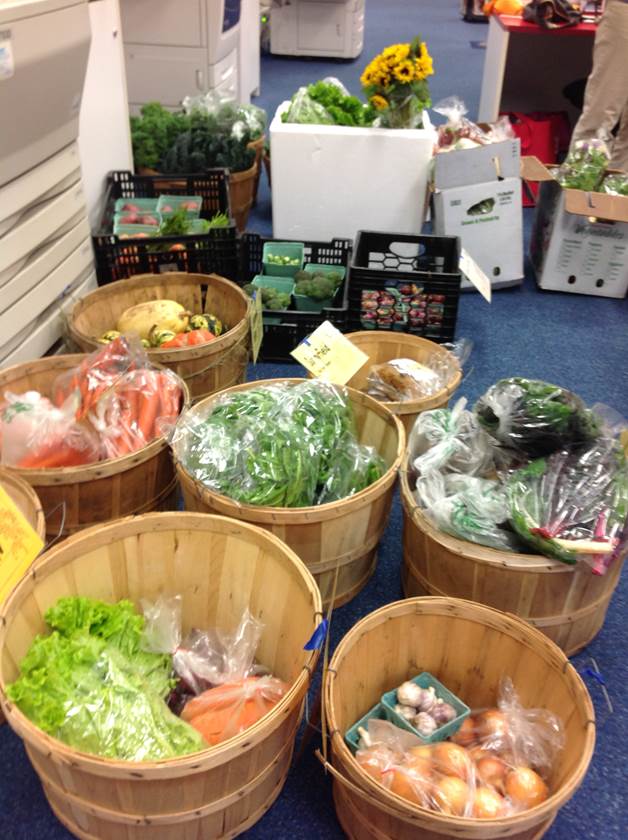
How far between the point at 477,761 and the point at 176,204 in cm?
257

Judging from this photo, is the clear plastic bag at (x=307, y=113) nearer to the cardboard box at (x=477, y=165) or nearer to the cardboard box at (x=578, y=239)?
the cardboard box at (x=477, y=165)

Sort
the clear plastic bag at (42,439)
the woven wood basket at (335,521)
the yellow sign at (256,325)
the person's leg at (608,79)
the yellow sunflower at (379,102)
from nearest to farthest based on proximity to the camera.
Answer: the woven wood basket at (335,521) → the clear plastic bag at (42,439) → the yellow sign at (256,325) → the yellow sunflower at (379,102) → the person's leg at (608,79)

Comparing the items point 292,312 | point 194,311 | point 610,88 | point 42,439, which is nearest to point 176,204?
point 194,311

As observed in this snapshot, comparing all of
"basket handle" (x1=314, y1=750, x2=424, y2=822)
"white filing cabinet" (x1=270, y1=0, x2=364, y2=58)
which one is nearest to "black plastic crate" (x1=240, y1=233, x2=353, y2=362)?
"basket handle" (x1=314, y1=750, x2=424, y2=822)

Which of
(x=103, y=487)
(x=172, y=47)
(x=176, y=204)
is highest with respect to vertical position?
(x=172, y=47)

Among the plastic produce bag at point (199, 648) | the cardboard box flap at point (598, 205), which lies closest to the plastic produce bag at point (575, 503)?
the plastic produce bag at point (199, 648)

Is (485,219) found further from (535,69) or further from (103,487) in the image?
(535,69)

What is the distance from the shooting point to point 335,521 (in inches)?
63.0

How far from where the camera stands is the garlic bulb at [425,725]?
1420mm

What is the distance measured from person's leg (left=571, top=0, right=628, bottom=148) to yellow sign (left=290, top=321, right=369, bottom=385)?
2.54 m

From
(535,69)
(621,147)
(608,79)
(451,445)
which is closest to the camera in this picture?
(451,445)

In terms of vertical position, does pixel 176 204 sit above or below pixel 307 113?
below

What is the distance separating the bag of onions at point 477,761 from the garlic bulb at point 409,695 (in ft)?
0.25

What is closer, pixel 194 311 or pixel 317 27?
pixel 194 311
